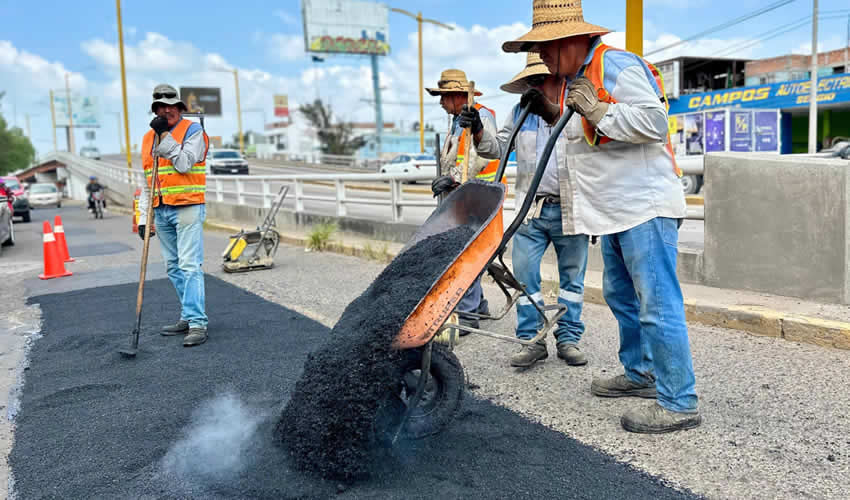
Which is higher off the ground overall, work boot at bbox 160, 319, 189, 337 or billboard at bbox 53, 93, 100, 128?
billboard at bbox 53, 93, 100, 128

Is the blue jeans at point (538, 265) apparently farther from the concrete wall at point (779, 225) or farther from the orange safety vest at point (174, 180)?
the orange safety vest at point (174, 180)

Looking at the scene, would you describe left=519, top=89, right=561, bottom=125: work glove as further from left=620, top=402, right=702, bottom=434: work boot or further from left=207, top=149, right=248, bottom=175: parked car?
left=207, top=149, right=248, bottom=175: parked car

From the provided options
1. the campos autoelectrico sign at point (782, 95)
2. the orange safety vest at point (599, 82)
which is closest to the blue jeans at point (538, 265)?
the orange safety vest at point (599, 82)

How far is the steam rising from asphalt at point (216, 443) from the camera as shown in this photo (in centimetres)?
294

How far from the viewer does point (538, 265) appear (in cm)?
434

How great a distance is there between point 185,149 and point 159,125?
255 mm

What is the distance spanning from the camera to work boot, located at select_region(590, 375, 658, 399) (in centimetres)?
368

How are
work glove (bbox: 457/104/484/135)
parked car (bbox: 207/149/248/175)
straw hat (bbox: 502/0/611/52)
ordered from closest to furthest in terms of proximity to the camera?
straw hat (bbox: 502/0/611/52)
work glove (bbox: 457/104/484/135)
parked car (bbox: 207/149/248/175)

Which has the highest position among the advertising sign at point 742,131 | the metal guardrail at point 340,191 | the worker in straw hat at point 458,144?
the advertising sign at point 742,131

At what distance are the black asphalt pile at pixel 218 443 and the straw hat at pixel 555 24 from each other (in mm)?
1882

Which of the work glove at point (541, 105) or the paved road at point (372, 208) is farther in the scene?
the paved road at point (372, 208)

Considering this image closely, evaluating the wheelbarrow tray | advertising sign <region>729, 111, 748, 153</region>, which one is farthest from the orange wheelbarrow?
advertising sign <region>729, 111, 748, 153</region>

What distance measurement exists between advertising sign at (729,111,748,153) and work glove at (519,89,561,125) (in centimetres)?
2275

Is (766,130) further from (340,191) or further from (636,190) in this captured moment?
(636,190)
